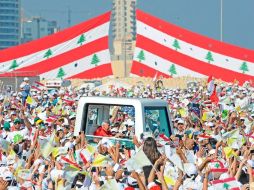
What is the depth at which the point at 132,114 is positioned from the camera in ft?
53.7

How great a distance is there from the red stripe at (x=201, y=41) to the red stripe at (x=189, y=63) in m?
0.69

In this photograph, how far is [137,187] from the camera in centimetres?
1188

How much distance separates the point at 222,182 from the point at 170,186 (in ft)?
2.85

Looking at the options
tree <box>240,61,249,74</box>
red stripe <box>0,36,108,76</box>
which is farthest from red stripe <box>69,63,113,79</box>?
tree <box>240,61,249,74</box>

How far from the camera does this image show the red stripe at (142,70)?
57594 millimetres

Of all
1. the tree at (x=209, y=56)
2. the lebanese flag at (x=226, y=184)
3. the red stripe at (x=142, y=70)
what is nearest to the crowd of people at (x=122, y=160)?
the lebanese flag at (x=226, y=184)

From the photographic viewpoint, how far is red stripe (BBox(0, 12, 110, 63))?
165ft

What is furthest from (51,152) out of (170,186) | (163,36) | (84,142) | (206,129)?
(163,36)

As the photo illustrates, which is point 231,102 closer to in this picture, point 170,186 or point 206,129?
point 206,129

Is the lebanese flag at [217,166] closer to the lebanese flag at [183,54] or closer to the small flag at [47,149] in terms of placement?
the small flag at [47,149]

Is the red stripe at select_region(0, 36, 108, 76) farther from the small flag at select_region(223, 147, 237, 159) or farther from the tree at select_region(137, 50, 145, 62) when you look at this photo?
the small flag at select_region(223, 147, 237, 159)

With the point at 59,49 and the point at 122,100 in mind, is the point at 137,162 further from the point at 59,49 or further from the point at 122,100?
the point at 59,49

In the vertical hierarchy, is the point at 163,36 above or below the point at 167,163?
above

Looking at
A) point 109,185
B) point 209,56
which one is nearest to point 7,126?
point 109,185
